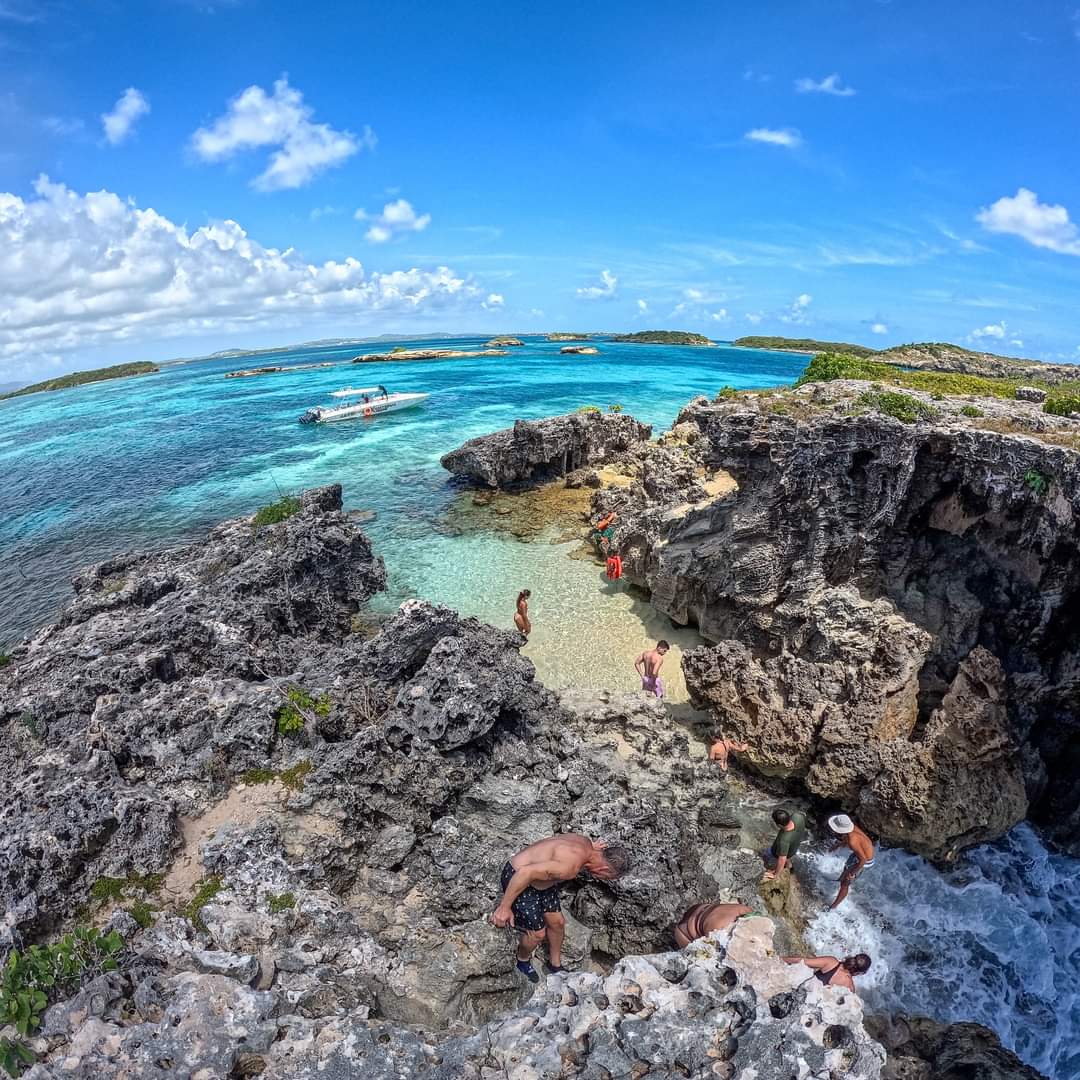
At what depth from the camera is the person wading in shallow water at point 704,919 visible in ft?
22.9

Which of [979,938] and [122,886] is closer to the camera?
[122,886]

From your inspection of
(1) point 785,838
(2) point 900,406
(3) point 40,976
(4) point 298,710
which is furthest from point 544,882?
(2) point 900,406

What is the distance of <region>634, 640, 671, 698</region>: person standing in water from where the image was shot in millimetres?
12602

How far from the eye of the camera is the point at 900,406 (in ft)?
41.0

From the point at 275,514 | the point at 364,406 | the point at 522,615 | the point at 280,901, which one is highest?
the point at 364,406

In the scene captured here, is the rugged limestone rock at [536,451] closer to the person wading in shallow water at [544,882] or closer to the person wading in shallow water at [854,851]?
the person wading in shallow water at [854,851]

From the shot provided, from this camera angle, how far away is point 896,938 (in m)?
8.70

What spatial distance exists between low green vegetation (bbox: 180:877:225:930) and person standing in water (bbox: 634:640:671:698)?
26.3 ft

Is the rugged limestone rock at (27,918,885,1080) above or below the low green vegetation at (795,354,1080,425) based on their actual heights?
below

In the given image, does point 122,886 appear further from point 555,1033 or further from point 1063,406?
point 1063,406

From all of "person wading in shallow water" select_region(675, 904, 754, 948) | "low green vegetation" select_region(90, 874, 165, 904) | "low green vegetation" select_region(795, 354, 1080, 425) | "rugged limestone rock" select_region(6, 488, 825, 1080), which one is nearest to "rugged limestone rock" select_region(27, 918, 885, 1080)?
"rugged limestone rock" select_region(6, 488, 825, 1080)

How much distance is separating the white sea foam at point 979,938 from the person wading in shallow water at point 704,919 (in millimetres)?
2283

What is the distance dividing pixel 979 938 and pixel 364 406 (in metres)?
51.4

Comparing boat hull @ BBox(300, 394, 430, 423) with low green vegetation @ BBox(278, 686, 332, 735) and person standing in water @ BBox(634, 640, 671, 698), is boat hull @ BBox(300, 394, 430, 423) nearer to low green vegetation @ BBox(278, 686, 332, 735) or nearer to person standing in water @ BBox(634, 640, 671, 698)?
person standing in water @ BBox(634, 640, 671, 698)
